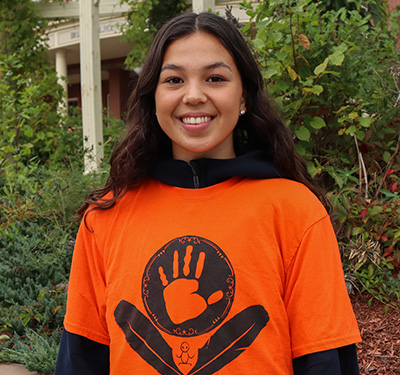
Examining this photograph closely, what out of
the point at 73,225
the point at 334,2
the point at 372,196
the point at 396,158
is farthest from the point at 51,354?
the point at 334,2

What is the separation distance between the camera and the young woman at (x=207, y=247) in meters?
1.25

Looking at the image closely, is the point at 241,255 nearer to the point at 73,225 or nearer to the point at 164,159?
the point at 164,159

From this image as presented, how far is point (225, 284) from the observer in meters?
1.28

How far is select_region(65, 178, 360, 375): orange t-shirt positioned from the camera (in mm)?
1236

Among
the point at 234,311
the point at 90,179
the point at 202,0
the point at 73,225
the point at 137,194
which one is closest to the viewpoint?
the point at 234,311

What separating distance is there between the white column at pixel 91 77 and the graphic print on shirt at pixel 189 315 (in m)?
4.59

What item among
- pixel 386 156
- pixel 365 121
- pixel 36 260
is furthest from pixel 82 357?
pixel 386 156

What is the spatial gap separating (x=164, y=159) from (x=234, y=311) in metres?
0.52

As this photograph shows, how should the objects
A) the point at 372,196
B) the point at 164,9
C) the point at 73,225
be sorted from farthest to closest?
1. the point at 164,9
2. the point at 73,225
3. the point at 372,196

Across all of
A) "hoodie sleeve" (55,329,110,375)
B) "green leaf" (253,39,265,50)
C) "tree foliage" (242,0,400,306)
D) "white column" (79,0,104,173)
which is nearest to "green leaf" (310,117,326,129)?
"tree foliage" (242,0,400,306)

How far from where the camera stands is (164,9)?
6.56 metres

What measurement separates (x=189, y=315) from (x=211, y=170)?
0.40 metres

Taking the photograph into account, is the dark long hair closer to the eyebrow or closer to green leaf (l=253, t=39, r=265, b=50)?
the eyebrow

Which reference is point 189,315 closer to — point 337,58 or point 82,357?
point 82,357
